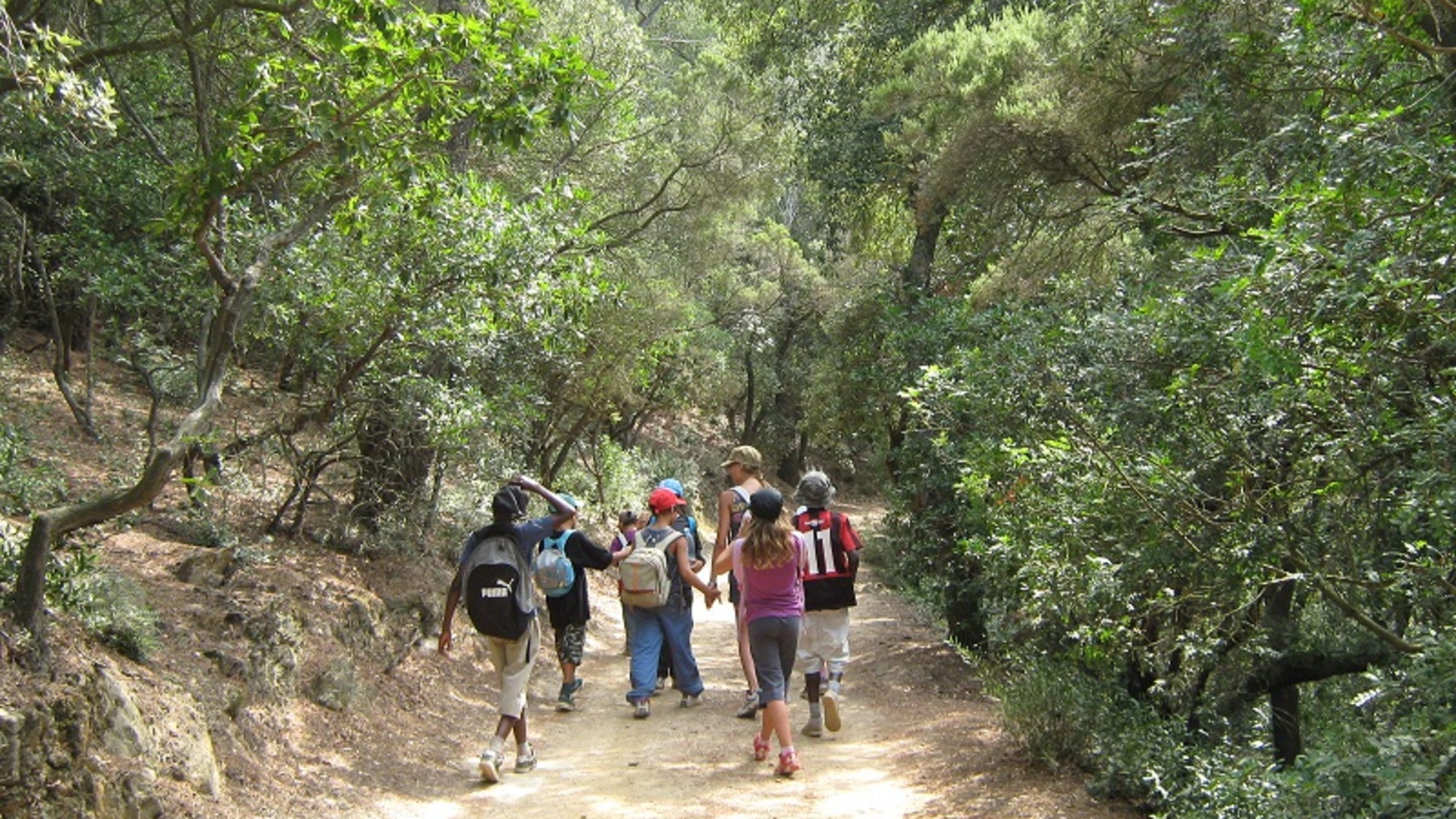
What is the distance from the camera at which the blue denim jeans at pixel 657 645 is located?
9.53m

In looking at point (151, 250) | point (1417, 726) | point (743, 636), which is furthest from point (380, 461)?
point (1417, 726)

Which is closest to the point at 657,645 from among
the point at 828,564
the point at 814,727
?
the point at 814,727

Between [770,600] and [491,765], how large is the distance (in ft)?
6.81

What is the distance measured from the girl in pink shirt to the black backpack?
1442mm

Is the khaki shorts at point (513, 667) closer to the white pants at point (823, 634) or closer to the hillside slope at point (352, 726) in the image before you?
the hillside slope at point (352, 726)

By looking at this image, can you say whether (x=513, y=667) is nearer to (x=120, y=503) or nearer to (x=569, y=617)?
(x=569, y=617)

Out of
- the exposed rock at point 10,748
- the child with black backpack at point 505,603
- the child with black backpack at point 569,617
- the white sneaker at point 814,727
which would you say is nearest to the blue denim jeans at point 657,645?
the child with black backpack at point 569,617

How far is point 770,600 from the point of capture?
7551mm

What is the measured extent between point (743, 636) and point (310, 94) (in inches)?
195

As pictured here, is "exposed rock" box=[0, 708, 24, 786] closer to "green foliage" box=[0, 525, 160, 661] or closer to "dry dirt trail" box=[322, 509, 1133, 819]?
"green foliage" box=[0, 525, 160, 661]

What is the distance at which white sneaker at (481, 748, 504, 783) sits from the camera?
733 centimetres

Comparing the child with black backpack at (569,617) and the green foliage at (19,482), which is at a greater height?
the green foliage at (19,482)

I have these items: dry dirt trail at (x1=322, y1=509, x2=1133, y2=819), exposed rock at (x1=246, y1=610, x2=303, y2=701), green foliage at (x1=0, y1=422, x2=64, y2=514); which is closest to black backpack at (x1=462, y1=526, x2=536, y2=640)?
dry dirt trail at (x1=322, y1=509, x2=1133, y2=819)

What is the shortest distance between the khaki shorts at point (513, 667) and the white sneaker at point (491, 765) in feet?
0.82
